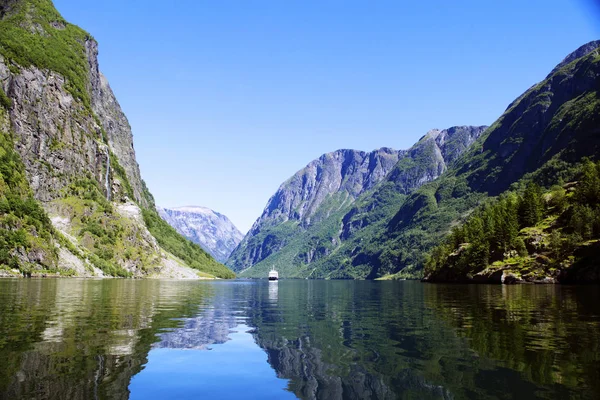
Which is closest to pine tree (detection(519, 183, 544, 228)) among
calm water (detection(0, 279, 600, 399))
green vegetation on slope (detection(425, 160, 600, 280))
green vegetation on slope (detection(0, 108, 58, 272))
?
green vegetation on slope (detection(425, 160, 600, 280))

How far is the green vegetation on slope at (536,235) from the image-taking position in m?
118

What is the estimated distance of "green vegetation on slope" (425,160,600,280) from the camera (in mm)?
117938

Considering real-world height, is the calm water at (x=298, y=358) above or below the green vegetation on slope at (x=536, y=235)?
below

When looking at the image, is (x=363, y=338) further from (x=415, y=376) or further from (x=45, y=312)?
(x=45, y=312)

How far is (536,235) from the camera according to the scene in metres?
132

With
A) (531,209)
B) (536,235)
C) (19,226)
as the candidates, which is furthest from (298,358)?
(19,226)

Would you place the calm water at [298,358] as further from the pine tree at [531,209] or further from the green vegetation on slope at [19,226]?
the green vegetation on slope at [19,226]

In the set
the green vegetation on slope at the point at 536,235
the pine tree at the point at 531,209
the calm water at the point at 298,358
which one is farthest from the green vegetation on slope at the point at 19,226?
the pine tree at the point at 531,209

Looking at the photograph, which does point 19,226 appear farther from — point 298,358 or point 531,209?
point 531,209

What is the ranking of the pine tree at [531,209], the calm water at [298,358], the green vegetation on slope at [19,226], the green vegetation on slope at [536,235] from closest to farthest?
the calm water at [298,358] → the green vegetation on slope at [536,235] → the pine tree at [531,209] → the green vegetation on slope at [19,226]

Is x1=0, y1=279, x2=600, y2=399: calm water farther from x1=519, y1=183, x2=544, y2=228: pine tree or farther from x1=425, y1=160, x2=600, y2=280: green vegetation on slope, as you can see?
x1=519, y1=183, x2=544, y2=228: pine tree

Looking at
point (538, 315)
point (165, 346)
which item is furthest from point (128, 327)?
point (538, 315)

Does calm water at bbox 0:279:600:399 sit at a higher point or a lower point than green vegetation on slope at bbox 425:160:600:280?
lower

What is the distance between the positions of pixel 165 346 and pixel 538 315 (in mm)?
34081
